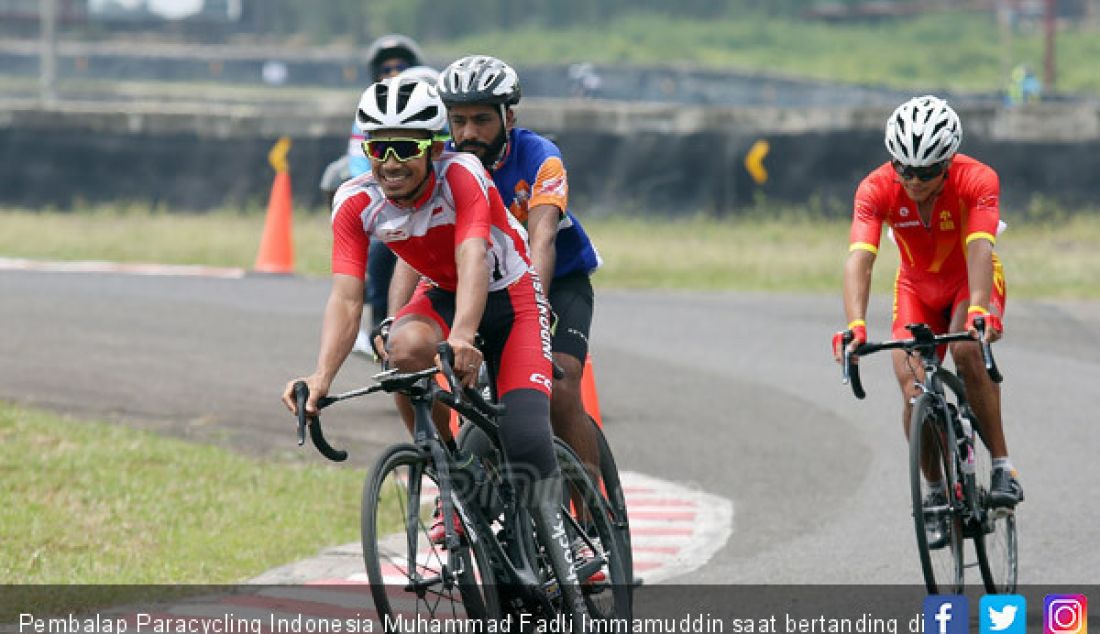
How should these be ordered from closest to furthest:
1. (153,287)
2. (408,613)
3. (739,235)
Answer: (408,613), (153,287), (739,235)

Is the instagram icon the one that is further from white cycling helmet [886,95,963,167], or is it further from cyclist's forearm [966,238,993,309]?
white cycling helmet [886,95,963,167]

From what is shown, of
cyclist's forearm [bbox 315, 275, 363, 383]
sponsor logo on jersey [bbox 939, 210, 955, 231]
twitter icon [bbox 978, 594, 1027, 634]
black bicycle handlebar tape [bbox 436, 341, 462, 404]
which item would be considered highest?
sponsor logo on jersey [bbox 939, 210, 955, 231]

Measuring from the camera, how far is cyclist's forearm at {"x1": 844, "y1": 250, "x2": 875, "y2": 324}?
7809mm

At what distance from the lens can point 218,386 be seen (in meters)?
13.1

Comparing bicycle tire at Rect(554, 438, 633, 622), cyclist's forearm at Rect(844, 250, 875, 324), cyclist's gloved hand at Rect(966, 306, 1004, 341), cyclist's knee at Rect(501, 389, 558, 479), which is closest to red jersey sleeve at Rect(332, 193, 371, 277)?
cyclist's knee at Rect(501, 389, 558, 479)

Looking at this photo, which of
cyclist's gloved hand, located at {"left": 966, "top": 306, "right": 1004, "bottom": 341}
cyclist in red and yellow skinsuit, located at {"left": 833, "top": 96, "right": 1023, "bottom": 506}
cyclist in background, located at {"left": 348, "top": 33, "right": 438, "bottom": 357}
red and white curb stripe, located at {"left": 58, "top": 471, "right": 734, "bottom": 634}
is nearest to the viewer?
red and white curb stripe, located at {"left": 58, "top": 471, "right": 734, "bottom": 634}

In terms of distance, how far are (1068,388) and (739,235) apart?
8.56m

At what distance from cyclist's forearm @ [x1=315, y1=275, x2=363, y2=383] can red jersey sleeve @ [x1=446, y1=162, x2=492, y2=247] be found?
0.36 meters

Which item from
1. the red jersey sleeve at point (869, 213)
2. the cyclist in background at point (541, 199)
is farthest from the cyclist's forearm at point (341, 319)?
the red jersey sleeve at point (869, 213)

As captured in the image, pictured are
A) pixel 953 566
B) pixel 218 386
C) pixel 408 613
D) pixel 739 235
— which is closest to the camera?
pixel 408 613

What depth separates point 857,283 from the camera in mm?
7875

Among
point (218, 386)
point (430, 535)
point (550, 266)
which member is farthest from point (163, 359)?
point (430, 535)

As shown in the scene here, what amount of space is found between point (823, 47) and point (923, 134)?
215ft

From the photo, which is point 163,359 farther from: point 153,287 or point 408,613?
point 408,613
